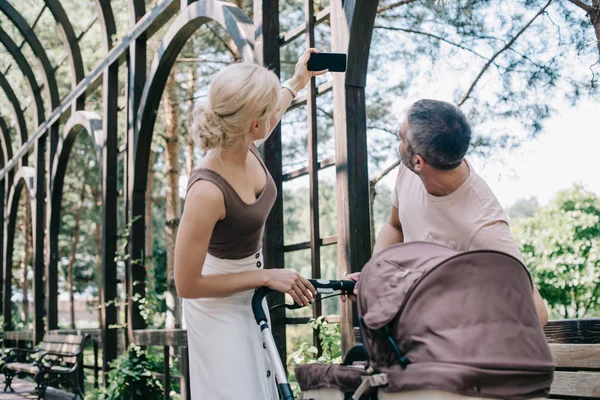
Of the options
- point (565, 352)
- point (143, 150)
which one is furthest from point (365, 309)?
point (143, 150)

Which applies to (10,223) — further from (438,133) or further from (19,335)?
(438,133)

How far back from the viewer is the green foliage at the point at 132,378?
634 cm

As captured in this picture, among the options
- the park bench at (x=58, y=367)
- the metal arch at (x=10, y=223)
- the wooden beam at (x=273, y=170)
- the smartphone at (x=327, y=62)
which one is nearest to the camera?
the smartphone at (x=327, y=62)

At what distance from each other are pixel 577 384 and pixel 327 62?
154 centimetres

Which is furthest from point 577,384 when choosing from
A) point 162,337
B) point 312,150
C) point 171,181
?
point 171,181

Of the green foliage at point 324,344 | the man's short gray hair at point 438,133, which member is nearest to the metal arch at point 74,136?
the green foliage at point 324,344

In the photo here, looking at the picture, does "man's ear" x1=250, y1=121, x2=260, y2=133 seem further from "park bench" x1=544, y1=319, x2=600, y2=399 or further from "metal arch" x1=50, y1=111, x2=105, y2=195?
"metal arch" x1=50, y1=111, x2=105, y2=195

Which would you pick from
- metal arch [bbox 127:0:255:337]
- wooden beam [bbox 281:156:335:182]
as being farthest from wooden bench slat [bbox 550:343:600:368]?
metal arch [bbox 127:0:255:337]

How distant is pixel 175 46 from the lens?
603cm

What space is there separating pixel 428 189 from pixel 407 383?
0.66 metres

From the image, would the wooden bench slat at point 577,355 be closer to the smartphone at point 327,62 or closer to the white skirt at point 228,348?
the white skirt at point 228,348

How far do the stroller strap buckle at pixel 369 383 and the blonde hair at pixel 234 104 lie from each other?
2.67 ft

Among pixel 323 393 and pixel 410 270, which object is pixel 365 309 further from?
pixel 323 393

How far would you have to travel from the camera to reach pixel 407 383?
165 cm
